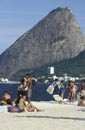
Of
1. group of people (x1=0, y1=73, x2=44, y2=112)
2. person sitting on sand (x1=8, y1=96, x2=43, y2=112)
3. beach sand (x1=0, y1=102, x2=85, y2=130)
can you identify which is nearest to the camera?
beach sand (x1=0, y1=102, x2=85, y2=130)

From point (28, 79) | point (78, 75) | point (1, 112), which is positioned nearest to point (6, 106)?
point (1, 112)

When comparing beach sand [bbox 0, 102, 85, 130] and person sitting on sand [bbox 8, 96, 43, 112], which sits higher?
person sitting on sand [bbox 8, 96, 43, 112]

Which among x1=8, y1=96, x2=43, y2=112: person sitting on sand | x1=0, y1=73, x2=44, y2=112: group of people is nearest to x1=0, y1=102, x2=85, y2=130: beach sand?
x1=8, y1=96, x2=43, y2=112: person sitting on sand

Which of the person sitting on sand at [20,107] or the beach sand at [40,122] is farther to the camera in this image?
the person sitting on sand at [20,107]

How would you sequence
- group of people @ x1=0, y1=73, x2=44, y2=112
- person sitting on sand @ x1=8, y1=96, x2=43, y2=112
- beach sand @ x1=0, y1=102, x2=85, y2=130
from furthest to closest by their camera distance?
group of people @ x1=0, y1=73, x2=44, y2=112
person sitting on sand @ x1=8, y1=96, x2=43, y2=112
beach sand @ x1=0, y1=102, x2=85, y2=130

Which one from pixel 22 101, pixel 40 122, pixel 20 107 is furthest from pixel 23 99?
pixel 40 122

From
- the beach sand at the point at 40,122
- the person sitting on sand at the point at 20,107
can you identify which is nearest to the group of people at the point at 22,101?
the person sitting on sand at the point at 20,107

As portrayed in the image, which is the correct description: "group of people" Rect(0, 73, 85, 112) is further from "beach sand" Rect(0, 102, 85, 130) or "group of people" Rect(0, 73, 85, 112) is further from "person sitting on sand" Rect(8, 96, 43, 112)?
"beach sand" Rect(0, 102, 85, 130)

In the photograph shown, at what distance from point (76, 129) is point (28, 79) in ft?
31.5

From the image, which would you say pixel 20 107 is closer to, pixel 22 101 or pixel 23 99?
pixel 22 101

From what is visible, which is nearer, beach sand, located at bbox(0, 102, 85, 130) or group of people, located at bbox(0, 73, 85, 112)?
beach sand, located at bbox(0, 102, 85, 130)

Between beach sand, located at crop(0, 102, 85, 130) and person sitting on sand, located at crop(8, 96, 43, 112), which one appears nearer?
beach sand, located at crop(0, 102, 85, 130)

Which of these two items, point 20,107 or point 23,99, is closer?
point 20,107

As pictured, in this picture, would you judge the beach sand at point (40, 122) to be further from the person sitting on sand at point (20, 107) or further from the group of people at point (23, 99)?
the group of people at point (23, 99)
